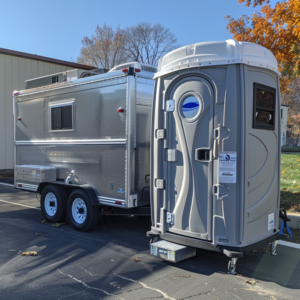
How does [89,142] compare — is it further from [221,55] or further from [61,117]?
[221,55]

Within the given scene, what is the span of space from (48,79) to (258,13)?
613cm

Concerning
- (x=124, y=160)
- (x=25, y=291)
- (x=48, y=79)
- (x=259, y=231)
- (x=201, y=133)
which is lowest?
(x=25, y=291)

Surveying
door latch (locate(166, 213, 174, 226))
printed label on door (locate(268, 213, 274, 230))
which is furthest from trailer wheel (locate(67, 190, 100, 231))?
printed label on door (locate(268, 213, 274, 230))

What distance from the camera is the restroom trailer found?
624 centimetres

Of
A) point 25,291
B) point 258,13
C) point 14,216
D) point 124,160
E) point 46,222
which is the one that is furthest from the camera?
point 258,13

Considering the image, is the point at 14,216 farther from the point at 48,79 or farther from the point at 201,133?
the point at 201,133

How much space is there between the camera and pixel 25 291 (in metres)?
4.20

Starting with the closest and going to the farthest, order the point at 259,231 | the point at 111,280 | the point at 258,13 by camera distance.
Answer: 1. the point at 111,280
2. the point at 259,231
3. the point at 258,13

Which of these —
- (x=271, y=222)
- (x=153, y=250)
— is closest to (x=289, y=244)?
(x=271, y=222)

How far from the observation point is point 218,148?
15.1 feet

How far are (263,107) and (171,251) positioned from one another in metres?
2.44

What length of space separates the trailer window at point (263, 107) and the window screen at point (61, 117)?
4.08 meters

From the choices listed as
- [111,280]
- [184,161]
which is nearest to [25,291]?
[111,280]

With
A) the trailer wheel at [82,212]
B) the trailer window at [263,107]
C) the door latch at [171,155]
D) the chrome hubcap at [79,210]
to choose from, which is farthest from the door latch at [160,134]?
the chrome hubcap at [79,210]
